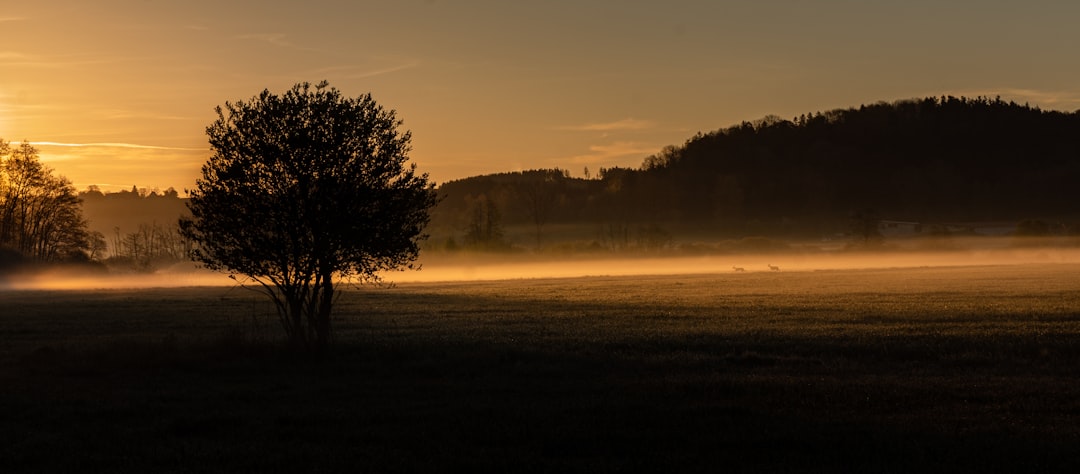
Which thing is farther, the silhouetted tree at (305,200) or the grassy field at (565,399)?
the silhouetted tree at (305,200)

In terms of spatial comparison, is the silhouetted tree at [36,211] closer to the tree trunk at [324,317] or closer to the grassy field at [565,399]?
the grassy field at [565,399]

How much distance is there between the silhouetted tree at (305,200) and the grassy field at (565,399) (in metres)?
2.11

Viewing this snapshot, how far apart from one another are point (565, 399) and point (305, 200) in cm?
1206

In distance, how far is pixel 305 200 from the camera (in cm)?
2761

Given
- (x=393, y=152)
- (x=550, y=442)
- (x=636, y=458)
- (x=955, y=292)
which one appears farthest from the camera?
(x=955, y=292)

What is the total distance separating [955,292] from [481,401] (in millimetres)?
48487

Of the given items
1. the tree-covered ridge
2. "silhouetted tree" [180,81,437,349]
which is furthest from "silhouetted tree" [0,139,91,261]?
"silhouetted tree" [180,81,437,349]

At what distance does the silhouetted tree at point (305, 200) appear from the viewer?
27.5m

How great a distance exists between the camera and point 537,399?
61.6ft

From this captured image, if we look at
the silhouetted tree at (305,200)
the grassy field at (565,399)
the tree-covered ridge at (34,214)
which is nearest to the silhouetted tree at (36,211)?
the tree-covered ridge at (34,214)

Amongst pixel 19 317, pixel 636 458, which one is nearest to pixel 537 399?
pixel 636 458

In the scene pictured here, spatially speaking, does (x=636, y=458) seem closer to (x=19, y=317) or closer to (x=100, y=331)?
(x=100, y=331)

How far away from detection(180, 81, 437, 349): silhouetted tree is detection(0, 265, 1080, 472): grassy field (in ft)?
6.92

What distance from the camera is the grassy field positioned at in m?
13.7
